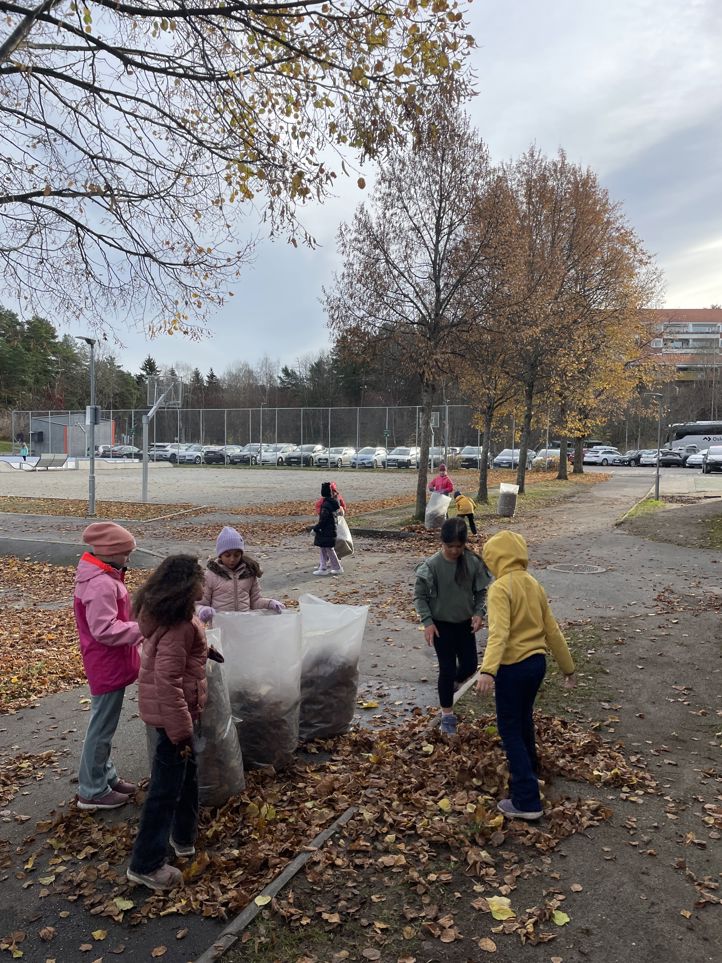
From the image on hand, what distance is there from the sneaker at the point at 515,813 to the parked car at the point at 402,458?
1672 inches

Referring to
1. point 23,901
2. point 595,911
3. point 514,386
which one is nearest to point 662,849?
point 595,911

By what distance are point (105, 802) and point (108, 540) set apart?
4.93 feet

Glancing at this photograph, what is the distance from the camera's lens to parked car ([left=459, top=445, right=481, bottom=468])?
45.4 metres

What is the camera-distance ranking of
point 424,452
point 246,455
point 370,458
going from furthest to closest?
point 246,455, point 370,458, point 424,452

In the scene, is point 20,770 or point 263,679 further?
Result: point 20,770

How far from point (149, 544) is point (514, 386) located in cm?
1371

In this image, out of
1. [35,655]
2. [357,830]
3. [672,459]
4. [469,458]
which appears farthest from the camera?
[672,459]

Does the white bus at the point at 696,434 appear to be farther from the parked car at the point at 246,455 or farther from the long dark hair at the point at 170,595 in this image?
the long dark hair at the point at 170,595

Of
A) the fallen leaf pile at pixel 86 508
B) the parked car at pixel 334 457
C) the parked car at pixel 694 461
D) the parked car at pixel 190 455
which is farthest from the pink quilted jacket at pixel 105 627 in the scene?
the parked car at pixel 694 461

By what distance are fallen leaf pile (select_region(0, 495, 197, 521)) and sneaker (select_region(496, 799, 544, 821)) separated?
16612 millimetres

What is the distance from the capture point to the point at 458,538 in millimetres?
4832

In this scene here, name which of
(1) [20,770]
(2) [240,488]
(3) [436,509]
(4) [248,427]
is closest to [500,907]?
(1) [20,770]

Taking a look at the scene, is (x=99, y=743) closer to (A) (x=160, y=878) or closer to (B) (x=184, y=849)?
(B) (x=184, y=849)

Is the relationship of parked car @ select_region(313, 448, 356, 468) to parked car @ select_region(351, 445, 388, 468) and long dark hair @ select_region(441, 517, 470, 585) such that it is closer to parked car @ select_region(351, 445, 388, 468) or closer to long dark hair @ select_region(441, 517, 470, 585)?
parked car @ select_region(351, 445, 388, 468)
